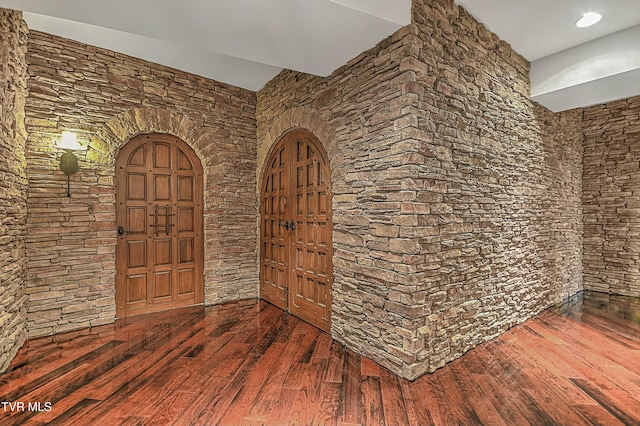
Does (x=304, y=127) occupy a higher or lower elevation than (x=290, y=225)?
higher

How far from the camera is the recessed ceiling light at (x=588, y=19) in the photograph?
105 inches

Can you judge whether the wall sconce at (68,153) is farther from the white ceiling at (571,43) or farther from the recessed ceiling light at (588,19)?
the recessed ceiling light at (588,19)

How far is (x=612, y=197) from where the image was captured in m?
4.57

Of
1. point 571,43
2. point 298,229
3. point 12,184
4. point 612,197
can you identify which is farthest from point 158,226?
point 612,197

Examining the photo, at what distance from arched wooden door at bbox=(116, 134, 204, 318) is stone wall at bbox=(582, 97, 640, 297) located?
587 cm

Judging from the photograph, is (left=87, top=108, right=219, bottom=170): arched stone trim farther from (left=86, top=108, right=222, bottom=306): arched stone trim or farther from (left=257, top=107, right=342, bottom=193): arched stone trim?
(left=257, top=107, right=342, bottom=193): arched stone trim

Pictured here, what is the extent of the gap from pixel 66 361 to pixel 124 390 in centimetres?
85

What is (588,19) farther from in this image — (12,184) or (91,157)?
(12,184)

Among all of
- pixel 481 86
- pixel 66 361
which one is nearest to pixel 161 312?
pixel 66 361

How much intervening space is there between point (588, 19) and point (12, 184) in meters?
5.31

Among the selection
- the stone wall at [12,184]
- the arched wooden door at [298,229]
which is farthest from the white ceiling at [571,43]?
the stone wall at [12,184]

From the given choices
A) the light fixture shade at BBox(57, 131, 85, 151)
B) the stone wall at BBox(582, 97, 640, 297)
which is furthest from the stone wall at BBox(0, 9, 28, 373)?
the stone wall at BBox(582, 97, 640, 297)

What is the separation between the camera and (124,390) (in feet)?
6.88

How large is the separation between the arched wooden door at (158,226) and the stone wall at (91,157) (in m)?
0.12
